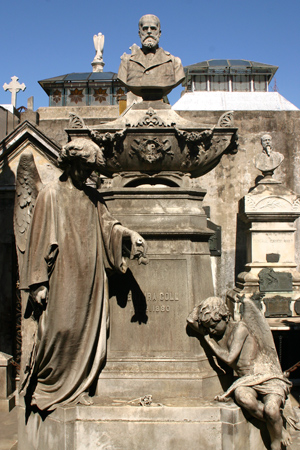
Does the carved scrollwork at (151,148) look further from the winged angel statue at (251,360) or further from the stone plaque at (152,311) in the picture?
the winged angel statue at (251,360)

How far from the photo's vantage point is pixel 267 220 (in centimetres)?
973

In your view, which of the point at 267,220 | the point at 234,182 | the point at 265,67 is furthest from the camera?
the point at 265,67

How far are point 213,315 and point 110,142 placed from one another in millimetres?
1704

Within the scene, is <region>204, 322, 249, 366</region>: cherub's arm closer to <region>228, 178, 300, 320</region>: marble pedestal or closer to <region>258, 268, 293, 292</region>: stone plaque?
<region>228, 178, 300, 320</region>: marble pedestal

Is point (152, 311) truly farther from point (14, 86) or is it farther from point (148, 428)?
point (14, 86)


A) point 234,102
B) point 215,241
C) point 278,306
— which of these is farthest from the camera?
point 234,102

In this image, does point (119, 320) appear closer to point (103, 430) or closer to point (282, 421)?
point (103, 430)

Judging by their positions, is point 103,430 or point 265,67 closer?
point 103,430

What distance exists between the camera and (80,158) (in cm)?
358

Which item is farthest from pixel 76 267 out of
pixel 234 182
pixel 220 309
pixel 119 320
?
pixel 234 182

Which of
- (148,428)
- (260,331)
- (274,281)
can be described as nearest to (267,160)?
(274,281)

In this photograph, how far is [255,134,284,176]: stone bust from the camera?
33.5 ft

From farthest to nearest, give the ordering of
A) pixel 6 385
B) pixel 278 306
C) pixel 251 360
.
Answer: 1. pixel 278 306
2. pixel 6 385
3. pixel 251 360

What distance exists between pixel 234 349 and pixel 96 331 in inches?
42.5
